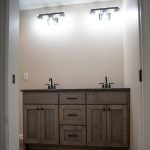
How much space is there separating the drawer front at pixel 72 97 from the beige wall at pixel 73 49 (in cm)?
61

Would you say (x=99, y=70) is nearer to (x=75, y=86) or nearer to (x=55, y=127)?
(x=75, y=86)

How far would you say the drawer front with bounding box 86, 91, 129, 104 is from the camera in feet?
9.43

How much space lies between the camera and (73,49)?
12.1ft

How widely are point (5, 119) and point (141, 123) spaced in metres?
0.88

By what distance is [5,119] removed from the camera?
1361 millimetres

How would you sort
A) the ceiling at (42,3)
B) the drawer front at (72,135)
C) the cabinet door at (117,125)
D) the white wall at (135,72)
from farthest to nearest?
the ceiling at (42,3) < the drawer front at (72,135) < the cabinet door at (117,125) < the white wall at (135,72)

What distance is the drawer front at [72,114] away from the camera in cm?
298

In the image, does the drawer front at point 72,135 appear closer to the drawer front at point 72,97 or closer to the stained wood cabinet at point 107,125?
the stained wood cabinet at point 107,125

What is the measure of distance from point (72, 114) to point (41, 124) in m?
0.50

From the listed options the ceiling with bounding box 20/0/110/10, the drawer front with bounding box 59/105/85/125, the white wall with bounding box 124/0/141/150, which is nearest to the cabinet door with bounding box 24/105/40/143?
the drawer front with bounding box 59/105/85/125

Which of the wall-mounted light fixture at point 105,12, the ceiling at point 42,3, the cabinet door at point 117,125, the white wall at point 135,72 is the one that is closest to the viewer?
the white wall at point 135,72

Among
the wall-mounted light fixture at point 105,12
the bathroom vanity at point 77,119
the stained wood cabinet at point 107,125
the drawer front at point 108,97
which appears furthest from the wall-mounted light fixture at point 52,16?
the stained wood cabinet at point 107,125

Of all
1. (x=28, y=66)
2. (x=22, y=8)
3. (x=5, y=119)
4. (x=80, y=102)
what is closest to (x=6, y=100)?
(x=5, y=119)

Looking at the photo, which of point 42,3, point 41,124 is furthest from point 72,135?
point 42,3
